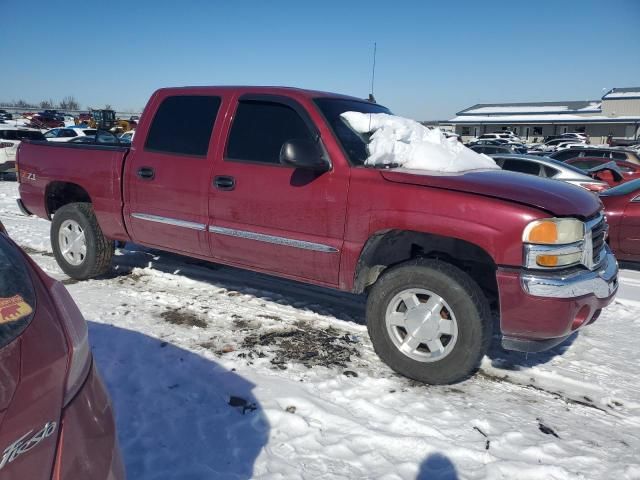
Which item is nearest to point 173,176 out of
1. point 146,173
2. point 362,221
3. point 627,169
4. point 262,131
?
point 146,173

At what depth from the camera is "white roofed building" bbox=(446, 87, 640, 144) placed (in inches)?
2212

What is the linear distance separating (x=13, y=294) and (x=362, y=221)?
2.30 m

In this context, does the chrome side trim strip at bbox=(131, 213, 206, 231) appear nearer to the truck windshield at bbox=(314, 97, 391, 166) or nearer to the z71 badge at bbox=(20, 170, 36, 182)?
the truck windshield at bbox=(314, 97, 391, 166)

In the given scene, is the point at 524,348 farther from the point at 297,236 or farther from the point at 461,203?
the point at 297,236

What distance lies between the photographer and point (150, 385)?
3174 mm

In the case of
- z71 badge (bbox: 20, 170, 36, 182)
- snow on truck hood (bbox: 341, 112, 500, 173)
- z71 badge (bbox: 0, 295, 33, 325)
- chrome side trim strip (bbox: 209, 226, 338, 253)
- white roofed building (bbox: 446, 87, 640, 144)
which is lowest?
chrome side trim strip (bbox: 209, 226, 338, 253)

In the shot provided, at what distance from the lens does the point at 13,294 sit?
4.79 ft

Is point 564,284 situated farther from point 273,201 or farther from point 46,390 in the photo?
point 46,390

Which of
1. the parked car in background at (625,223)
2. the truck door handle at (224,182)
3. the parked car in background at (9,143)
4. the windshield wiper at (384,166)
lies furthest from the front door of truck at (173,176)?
the parked car in background at (9,143)

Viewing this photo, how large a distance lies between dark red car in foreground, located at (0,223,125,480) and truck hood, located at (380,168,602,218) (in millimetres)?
2276

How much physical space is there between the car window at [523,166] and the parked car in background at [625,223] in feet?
8.35

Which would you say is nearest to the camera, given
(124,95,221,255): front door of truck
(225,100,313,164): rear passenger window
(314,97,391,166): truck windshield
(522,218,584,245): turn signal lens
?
(522,218,584,245): turn signal lens

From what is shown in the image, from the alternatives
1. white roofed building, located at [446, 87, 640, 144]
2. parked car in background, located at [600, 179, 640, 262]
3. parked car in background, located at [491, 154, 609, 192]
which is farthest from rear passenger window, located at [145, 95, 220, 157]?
white roofed building, located at [446, 87, 640, 144]

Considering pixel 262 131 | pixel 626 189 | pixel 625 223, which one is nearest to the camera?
pixel 262 131
